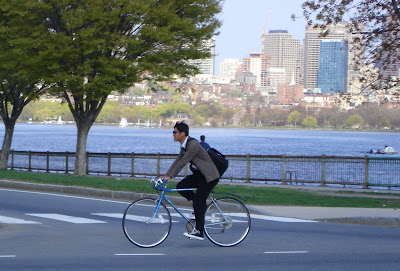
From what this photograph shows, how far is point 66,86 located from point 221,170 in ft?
58.6

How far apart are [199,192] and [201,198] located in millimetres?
94

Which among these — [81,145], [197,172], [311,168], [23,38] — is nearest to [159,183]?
[197,172]

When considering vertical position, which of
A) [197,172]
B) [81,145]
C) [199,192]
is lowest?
[81,145]

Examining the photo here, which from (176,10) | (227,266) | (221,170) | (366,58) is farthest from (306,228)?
(176,10)

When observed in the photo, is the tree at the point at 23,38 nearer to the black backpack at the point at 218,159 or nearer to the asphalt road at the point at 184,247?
the asphalt road at the point at 184,247

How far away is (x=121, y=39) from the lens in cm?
2550

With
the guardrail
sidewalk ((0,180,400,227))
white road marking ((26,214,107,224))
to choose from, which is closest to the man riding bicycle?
white road marking ((26,214,107,224))

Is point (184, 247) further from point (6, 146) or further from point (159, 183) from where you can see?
point (6, 146)

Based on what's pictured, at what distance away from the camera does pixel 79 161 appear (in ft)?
97.7

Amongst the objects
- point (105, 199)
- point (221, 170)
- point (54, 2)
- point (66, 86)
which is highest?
point (54, 2)

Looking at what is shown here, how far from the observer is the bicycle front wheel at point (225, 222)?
10.2 metres

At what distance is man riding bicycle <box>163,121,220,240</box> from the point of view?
9852 mm

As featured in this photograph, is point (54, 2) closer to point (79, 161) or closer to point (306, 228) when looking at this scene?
point (79, 161)

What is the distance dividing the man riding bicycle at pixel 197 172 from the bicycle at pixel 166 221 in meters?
0.12
